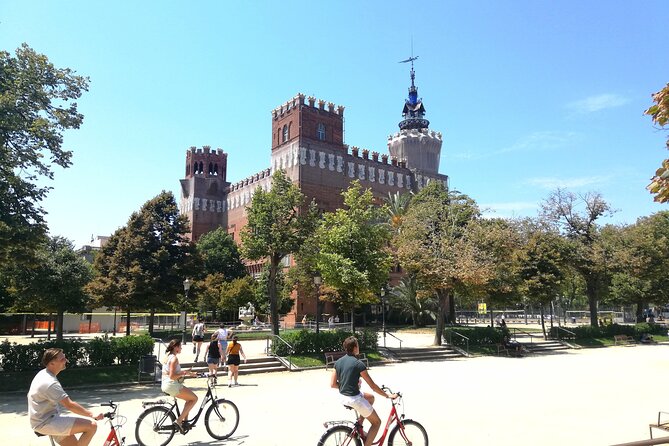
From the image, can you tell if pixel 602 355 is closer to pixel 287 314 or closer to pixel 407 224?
pixel 407 224

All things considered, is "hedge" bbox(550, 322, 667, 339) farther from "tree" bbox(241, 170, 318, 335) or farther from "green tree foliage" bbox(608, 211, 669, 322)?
"tree" bbox(241, 170, 318, 335)

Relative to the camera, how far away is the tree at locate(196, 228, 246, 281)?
5316cm

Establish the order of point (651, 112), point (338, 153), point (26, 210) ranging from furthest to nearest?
point (338, 153) < point (26, 210) < point (651, 112)

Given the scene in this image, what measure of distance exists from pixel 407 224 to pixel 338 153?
30.1 metres

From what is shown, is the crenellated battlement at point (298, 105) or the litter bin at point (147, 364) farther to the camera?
the crenellated battlement at point (298, 105)

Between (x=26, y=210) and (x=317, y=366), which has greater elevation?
(x=26, y=210)

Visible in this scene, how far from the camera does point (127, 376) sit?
16.0 metres

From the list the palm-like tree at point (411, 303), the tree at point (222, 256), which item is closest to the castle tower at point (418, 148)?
the palm-like tree at point (411, 303)

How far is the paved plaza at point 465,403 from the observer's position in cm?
903

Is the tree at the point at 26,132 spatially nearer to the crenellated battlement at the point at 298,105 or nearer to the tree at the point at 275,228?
the tree at the point at 275,228

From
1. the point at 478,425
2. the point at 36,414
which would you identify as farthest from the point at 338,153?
the point at 36,414

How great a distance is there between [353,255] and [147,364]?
10725mm

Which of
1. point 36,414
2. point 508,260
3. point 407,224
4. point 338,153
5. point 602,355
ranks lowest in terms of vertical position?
point 602,355

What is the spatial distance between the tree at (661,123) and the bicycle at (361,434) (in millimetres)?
4256
